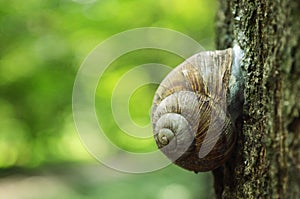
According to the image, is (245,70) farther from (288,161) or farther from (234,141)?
(288,161)

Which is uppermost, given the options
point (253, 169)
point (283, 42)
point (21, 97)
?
point (21, 97)

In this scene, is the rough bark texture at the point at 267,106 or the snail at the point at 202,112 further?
the snail at the point at 202,112

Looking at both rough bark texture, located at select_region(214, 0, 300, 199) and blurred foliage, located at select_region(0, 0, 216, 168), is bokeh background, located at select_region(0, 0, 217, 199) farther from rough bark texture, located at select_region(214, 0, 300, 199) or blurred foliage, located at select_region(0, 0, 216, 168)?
rough bark texture, located at select_region(214, 0, 300, 199)

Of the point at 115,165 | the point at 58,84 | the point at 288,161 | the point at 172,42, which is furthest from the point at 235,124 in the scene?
the point at 115,165

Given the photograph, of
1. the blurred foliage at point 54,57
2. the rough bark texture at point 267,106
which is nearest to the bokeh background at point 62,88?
the blurred foliage at point 54,57

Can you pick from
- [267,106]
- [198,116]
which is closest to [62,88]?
[198,116]

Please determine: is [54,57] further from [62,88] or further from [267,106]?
[267,106]

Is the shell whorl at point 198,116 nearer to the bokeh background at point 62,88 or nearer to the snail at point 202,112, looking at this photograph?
the snail at point 202,112
